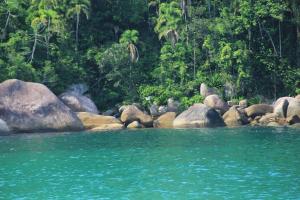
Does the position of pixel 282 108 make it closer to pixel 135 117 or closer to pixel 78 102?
pixel 135 117

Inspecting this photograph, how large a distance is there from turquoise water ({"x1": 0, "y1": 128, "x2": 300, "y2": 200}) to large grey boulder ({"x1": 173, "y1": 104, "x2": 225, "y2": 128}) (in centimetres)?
370

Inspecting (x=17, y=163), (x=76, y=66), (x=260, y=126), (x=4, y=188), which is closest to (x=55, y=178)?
(x=4, y=188)

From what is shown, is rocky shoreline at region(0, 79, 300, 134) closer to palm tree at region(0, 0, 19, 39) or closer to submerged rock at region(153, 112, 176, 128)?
submerged rock at region(153, 112, 176, 128)

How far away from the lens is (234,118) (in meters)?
47.5

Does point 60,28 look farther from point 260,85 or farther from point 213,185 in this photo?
point 213,185

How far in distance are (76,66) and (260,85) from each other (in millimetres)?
14616

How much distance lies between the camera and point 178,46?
54562 mm

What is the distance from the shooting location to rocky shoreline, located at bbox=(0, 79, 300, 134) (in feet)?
145

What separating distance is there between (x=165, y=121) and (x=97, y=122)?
16.1 feet

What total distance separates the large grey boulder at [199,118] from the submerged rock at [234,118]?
68cm

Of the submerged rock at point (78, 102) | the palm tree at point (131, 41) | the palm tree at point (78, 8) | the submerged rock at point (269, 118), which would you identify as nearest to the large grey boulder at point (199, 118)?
the submerged rock at point (269, 118)

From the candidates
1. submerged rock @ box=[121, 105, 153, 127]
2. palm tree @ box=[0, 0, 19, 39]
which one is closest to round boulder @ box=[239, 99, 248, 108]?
submerged rock @ box=[121, 105, 153, 127]

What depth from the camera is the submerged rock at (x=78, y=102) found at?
4869cm

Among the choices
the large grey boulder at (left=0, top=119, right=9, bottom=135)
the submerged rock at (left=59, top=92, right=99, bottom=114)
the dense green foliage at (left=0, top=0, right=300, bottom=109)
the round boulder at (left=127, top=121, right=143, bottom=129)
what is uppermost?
the dense green foliage at (left=0, top=0, right=300, bottom=109)
